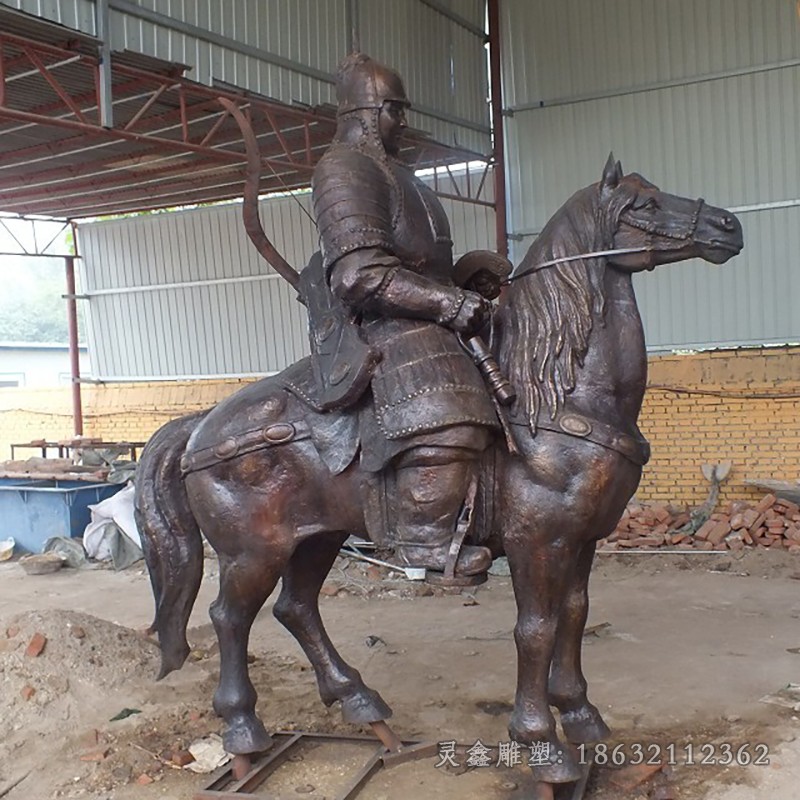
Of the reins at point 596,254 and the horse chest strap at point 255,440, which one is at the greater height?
the reins at point 596,254

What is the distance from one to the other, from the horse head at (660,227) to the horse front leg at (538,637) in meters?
1.07

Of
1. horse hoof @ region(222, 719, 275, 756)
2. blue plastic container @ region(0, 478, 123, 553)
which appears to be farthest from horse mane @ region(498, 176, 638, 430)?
blue plastic container @ region(0, 478, 123, 553)

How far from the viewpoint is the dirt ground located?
3748 millimetres

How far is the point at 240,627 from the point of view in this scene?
3.73 meters

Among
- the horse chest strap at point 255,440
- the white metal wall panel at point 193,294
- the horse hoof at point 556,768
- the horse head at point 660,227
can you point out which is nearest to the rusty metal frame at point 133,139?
the white metal wall panel at point 193,294

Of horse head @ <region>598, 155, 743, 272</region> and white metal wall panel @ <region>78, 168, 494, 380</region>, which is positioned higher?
white metal wall panel @ <region>78, 168, 494, 380</region>

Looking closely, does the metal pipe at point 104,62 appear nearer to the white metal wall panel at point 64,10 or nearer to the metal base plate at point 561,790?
the white metal wall panel at point 64,10

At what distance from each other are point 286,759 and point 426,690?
116cm

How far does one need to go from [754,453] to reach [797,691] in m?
5.35

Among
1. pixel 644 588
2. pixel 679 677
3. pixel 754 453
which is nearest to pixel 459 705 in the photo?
pixel 679 677

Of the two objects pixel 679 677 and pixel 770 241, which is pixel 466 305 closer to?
pixel 679 677

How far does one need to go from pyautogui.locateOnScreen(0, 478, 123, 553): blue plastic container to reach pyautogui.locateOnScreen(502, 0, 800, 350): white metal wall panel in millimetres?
5894

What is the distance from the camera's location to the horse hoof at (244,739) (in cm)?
371

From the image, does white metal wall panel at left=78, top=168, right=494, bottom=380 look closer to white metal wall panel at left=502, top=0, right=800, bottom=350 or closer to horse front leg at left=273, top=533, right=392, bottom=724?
white metal wall panel at left=502, top=0, right=800, bottom=350
